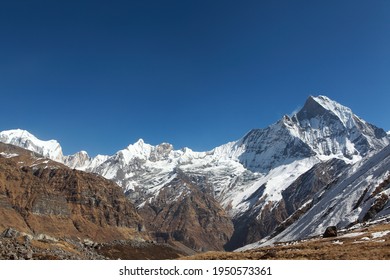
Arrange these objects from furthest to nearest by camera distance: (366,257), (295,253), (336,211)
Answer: (336,211) → (295,253) → (366,257)

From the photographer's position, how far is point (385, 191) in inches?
6294

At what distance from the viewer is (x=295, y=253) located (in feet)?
157
